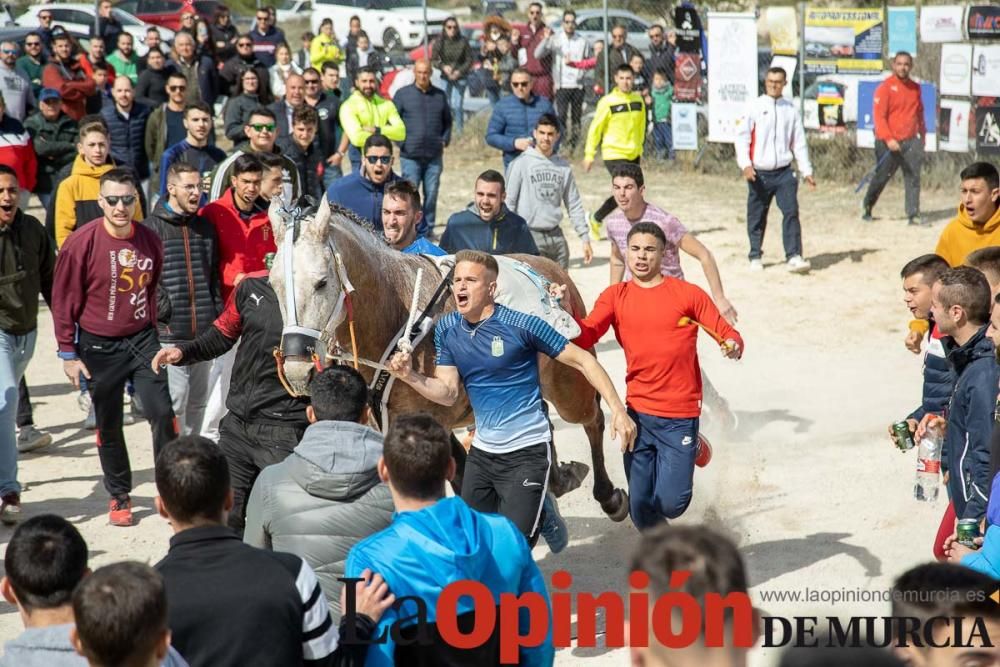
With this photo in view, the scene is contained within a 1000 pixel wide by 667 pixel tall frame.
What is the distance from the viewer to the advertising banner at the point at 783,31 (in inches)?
739

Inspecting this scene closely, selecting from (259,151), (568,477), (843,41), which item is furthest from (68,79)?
(568,477)

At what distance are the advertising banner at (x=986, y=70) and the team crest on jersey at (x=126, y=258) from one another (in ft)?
43.3

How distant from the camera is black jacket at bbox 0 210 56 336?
7.86 metres

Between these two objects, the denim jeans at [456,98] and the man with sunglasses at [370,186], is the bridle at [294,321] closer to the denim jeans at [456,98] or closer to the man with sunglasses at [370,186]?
the man with sunglasses at [370,186]

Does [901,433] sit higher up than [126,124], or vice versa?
[126,124]

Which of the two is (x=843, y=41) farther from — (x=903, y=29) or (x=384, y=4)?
(x=384, y=4)

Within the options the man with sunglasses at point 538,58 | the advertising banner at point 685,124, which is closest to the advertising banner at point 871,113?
the advertising banner at point 685,124

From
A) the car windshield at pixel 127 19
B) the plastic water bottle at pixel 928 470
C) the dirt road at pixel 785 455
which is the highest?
the car windshield at pixel 127 19

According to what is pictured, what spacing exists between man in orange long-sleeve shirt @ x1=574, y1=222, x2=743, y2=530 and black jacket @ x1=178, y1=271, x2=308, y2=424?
163 cm

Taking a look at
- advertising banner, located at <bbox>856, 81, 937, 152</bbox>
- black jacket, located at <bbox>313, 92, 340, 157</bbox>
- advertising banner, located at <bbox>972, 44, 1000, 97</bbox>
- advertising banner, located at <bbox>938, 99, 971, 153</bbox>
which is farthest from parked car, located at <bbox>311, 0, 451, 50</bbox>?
advertising banner, located at <bbox>972, 44, 1000, 97</bbox>

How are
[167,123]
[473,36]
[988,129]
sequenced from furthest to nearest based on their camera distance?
[473,36], [988,129], [167,123]

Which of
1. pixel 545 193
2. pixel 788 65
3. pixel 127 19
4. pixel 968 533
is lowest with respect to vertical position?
pixel 968 533

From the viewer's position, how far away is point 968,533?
200 inches

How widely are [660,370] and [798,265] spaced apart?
8.63 meters
